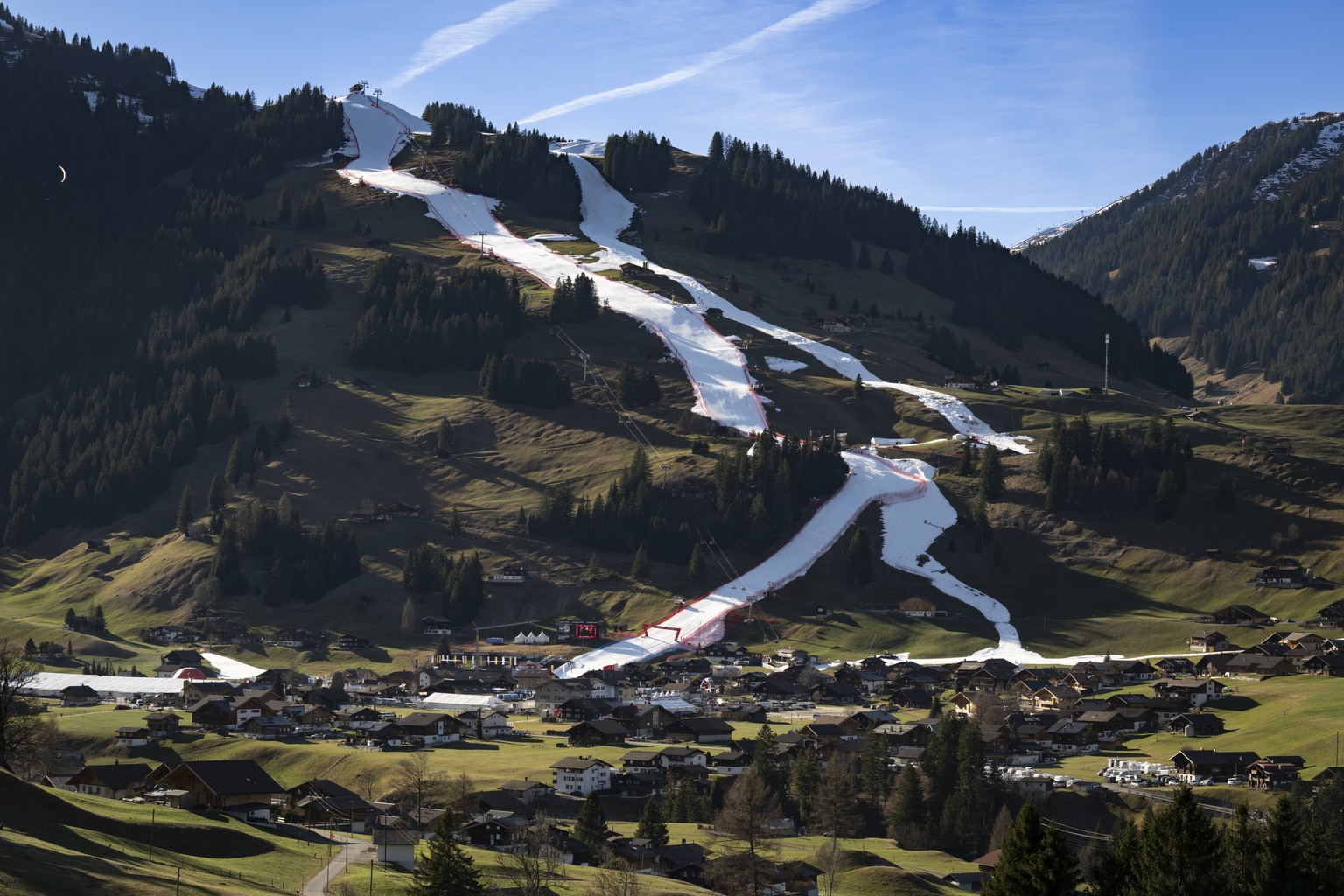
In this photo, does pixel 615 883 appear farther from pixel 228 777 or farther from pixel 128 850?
pixel 228 777

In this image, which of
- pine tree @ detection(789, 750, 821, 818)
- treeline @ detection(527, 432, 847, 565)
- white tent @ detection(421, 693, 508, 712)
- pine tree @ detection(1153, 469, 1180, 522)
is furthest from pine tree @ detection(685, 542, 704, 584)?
pine tree @ detection(789, 750, 821, 818)

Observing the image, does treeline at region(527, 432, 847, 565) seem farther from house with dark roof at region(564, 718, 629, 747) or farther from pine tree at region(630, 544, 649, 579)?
house with dark roof at region(564, 718, 629, 747)

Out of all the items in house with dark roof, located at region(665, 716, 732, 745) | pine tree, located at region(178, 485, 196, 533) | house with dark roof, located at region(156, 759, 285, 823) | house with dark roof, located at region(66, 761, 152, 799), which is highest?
pine tree, located at region(178, 485, 196, 533)

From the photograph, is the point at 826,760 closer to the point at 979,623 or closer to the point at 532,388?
→ the point at 979,623

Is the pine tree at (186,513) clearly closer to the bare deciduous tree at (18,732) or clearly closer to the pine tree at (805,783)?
the bare deciduous tree at (18,732)

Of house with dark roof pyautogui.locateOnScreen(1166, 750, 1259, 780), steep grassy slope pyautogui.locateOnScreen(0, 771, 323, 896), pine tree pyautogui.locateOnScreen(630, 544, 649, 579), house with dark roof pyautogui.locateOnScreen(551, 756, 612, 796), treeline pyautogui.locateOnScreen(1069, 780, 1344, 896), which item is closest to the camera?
steep grassy slope pyautogui.locateOnScreen(0, 771, 323, 896)

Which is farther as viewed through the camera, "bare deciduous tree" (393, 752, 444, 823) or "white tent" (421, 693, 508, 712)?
"white tent" (421, 693, 508, 712)

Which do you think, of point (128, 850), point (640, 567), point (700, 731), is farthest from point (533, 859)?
point (640, 567)
